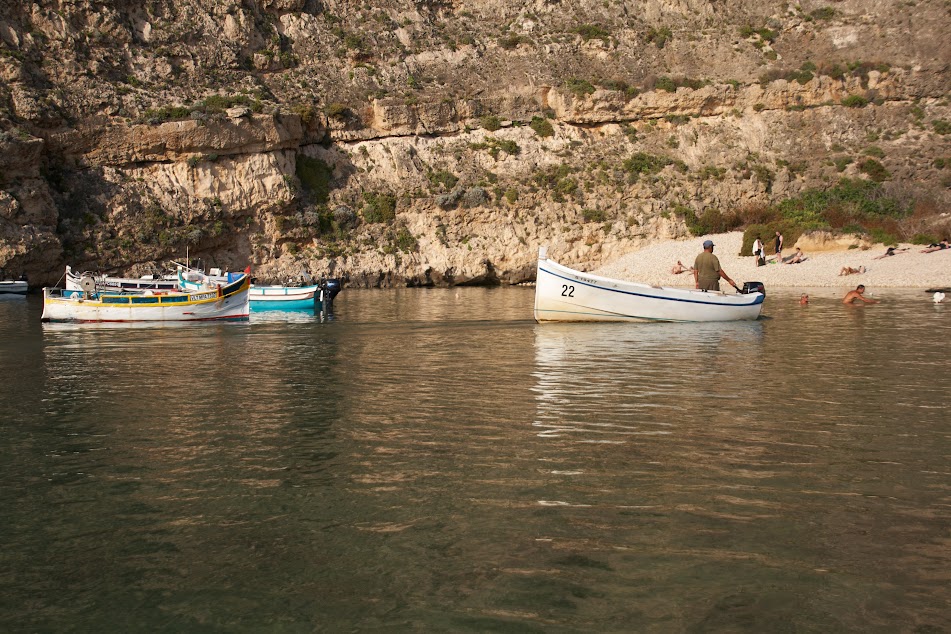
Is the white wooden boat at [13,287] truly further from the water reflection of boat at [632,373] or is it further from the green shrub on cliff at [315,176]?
the water reflection of boat at [632,373]

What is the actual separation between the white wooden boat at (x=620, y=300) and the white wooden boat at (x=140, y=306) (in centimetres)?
1159

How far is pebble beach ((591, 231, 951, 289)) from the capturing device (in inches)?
1580

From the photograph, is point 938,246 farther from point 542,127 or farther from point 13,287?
point 13,287

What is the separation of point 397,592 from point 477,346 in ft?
46.3

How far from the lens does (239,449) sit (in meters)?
9.88

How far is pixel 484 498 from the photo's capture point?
7875 millimetres

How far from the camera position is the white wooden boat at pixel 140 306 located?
2877cm

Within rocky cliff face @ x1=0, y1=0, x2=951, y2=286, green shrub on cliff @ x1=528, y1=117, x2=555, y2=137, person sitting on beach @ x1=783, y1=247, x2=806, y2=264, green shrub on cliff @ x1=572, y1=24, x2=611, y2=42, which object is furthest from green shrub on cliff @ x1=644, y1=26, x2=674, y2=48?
person sitting on beach @ x1=783, y1=247, x2=806, y2=264

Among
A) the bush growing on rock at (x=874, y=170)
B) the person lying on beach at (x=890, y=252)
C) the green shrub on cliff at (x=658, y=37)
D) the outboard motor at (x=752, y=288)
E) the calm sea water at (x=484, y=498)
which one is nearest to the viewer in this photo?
the calm sea water at (x=484, y=498)

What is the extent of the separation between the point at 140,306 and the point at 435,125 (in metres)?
35.7

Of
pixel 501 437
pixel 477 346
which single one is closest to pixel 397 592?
pixel 501 437

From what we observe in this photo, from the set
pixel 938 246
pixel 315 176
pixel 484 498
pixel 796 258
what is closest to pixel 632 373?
pixel 484 498

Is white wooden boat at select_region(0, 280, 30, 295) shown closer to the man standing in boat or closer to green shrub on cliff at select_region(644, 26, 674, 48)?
the man standing in boat

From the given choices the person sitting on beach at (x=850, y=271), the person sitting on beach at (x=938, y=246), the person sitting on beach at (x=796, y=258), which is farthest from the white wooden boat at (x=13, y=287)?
the person sitting on beach at (x=938, y=246)
